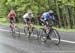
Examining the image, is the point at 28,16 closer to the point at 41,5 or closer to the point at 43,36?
the point at 43,36

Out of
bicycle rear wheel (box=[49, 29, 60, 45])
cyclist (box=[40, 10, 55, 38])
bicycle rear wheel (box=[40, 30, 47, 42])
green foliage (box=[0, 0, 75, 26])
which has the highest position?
cyclist (box=[40, 10, 55, 38])

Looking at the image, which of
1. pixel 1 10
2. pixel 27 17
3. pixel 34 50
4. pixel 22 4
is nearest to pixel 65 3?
pixel 22 4

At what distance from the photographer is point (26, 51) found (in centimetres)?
1216

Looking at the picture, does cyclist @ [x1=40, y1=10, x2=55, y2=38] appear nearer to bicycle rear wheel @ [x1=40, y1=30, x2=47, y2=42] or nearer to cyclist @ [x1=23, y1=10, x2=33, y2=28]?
bicycle rear wheel @ [x1=40, y1=30, x2=47, y2=42]

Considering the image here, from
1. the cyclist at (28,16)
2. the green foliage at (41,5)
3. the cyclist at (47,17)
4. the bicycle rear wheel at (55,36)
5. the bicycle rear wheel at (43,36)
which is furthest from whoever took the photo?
the green foliage at (41,5)

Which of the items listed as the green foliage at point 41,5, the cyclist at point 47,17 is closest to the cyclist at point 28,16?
the cyclist at point 47,17

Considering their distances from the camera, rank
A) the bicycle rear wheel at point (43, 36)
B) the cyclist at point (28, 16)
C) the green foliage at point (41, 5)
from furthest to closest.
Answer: the green foliage at point (41, 5) < the cyclist at point (28, 16) < the bicycle rear wheel at point (43, 36)

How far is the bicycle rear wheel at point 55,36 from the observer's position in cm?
1340

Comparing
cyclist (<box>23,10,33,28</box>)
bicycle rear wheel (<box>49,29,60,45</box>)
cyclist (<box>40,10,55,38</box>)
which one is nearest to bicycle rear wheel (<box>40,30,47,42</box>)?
cyclist (<box>40,10,55,38</box>)

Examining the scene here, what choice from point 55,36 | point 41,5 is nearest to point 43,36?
point 55,36

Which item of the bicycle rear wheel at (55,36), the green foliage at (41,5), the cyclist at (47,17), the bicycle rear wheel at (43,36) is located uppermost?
the cyclist at (47,17)

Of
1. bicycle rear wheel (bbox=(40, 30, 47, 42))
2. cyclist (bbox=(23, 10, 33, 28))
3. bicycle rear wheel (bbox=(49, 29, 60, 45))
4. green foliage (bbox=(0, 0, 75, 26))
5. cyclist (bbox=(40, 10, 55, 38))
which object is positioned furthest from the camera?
green foliage (bbox=(0, 0, 75, 26))

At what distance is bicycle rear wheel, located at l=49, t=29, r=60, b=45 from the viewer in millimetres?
13398

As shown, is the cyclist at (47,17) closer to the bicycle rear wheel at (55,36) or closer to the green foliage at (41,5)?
the bicycle rear wheel at (55,36)
